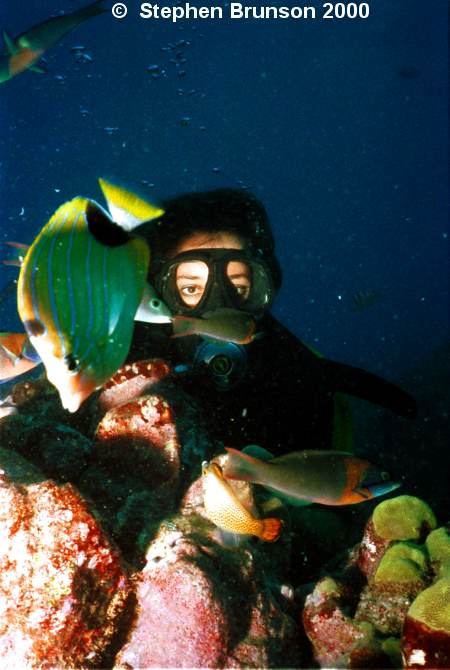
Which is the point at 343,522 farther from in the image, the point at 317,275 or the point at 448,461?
the point at 317,275

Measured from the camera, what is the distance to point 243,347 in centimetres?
326

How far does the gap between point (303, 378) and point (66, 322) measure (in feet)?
11.2

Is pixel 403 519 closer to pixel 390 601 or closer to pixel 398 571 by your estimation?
pixel 398 571

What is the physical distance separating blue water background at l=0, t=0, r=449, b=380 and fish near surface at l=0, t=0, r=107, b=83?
13.4 metres

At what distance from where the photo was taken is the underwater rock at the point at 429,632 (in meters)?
1.53

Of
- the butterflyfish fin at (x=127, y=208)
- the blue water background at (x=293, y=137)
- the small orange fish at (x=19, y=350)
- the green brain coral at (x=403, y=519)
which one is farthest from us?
the blue water background at (x=293, y=137)

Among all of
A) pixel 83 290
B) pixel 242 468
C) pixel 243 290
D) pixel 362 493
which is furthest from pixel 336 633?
pixel 243 290

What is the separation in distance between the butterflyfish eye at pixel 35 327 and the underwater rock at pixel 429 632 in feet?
5.47

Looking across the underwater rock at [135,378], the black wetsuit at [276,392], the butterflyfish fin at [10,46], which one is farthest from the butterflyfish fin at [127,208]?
the butterflyfish fin at [10,46]

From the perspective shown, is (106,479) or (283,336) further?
(283,336)

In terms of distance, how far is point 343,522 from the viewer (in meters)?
3.73

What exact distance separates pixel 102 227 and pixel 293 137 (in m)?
81.2

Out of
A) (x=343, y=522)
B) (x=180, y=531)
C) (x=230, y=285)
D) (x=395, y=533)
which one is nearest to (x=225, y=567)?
(x=180, y=531)

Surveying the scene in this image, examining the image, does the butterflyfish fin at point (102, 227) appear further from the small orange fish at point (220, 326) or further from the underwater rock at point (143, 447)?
the underwater rock at point (143, 447)
